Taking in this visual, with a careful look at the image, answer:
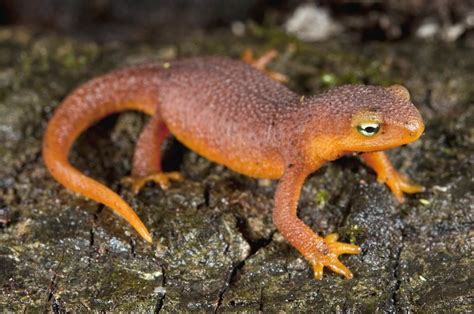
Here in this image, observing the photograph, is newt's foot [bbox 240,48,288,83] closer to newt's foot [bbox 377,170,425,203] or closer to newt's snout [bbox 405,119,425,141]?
newt's foot [bbox 377,170,425,203]

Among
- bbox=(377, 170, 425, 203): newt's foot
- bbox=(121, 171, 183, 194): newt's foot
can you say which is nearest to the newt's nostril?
bbox=(377, 170, 425, 203): newt's foot

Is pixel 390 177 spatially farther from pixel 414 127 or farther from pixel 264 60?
pixel 264 60

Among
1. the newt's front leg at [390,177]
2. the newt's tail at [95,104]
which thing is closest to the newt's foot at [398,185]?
the newt's front leg at [390,177]

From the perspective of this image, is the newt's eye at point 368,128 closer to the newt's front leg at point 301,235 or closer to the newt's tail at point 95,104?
the newt's front leg at point 301,235

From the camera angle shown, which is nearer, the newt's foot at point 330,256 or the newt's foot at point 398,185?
the newt's foot at point 330,256

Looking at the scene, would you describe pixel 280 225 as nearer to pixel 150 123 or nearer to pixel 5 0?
pixel 150 123

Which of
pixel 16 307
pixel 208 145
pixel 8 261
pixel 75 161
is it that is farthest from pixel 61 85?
pixel 16 307
